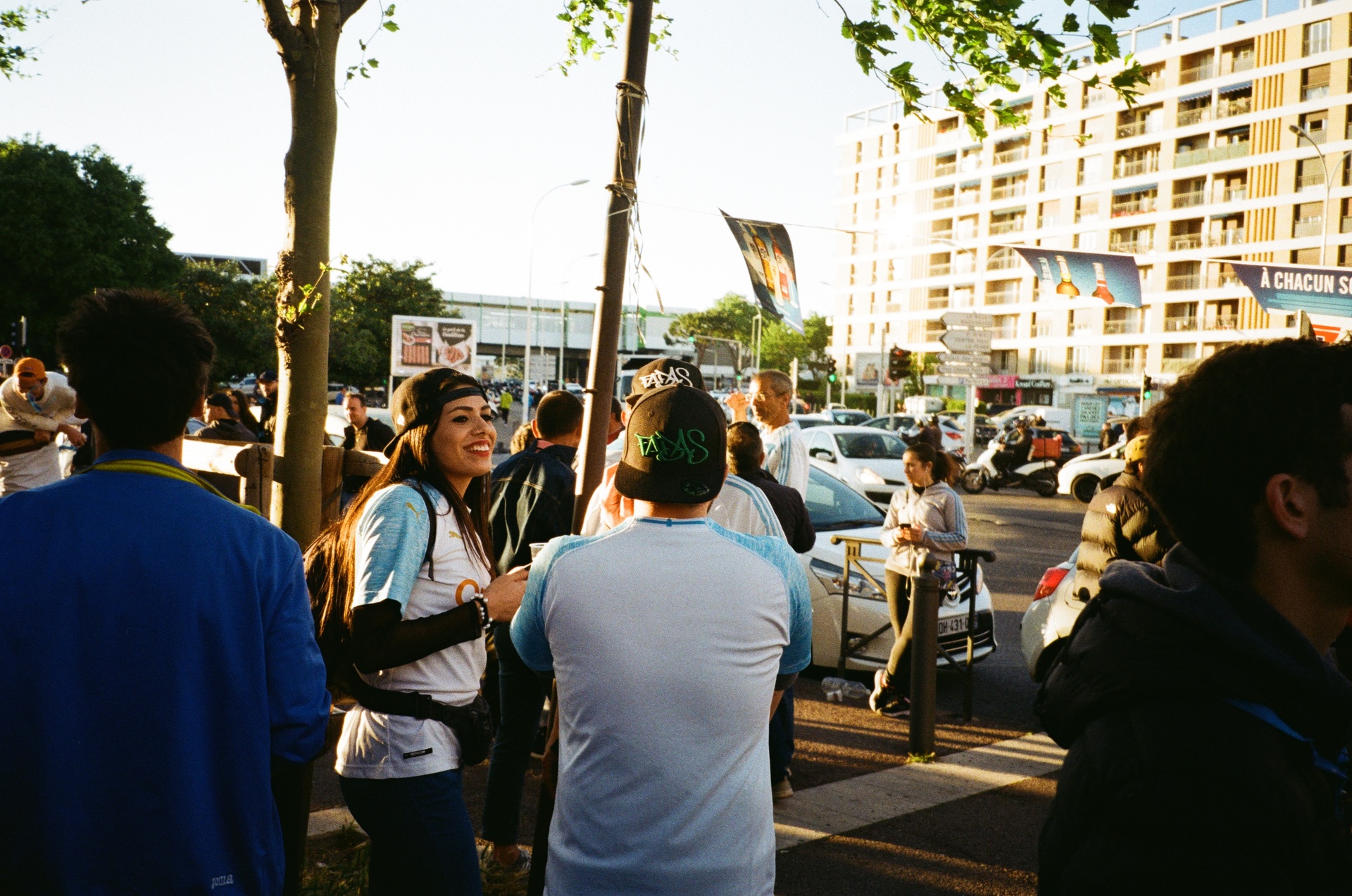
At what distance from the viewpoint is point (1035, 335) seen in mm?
64312

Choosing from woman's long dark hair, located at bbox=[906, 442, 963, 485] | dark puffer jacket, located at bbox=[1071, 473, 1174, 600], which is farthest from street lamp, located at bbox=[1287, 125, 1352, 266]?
dark puffer jacket, located at bbox=[1071, 473, 1174, 600]

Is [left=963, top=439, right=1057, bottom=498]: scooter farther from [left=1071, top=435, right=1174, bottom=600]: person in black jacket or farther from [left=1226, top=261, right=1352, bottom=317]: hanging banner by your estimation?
[left=1071, top=435, right=1174, bottom=600]: person in black jacket

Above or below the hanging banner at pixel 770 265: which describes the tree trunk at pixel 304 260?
below

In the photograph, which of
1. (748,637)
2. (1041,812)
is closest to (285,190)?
(748,637)

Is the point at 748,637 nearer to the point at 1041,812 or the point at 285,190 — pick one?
the point at 285,190

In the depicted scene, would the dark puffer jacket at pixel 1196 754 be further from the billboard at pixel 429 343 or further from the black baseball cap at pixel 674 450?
the billboard at pixel 429 343

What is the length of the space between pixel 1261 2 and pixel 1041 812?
200 feet

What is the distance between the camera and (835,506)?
841 centimetres

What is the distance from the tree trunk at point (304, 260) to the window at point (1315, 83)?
58.7 m

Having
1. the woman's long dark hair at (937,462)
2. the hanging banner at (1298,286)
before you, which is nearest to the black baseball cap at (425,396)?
the woman's long dark hair at (937,462)

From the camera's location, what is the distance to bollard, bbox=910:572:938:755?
5527 mm

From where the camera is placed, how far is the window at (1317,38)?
49.2 m

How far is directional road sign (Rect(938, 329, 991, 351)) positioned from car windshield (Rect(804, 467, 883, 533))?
13.7 meters

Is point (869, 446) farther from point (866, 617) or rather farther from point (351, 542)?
point (351, 542)
